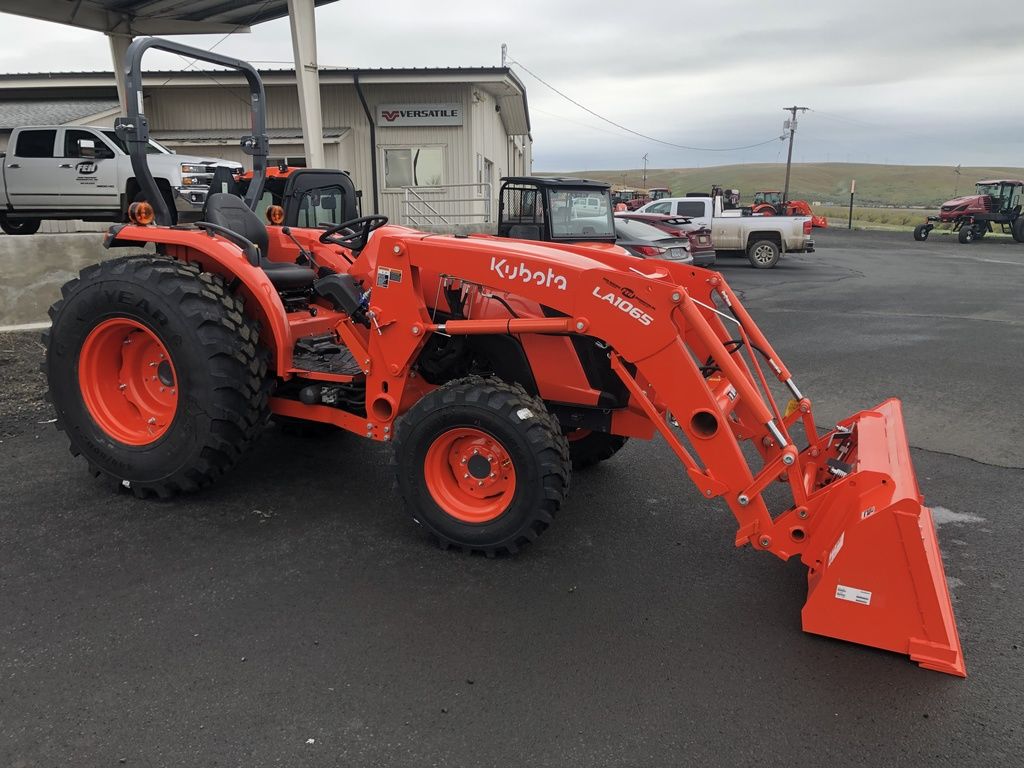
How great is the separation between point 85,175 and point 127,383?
11.1 meters

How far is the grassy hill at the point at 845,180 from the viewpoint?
102 m

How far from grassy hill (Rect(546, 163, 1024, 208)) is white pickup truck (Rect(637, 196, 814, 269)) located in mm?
77064

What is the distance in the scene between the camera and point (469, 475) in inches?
151

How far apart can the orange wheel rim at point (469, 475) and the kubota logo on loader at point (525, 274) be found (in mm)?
746

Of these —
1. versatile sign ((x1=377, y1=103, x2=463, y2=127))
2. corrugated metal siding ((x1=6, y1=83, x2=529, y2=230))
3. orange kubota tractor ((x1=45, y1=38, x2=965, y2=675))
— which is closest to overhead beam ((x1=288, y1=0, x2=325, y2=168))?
corrugated metal siding ((x1=6, y1=83, x2=529, y2=230))

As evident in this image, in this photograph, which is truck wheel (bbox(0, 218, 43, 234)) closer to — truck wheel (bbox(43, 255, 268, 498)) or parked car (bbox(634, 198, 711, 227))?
truck wheel (bbox(43, 255, 268, 498))

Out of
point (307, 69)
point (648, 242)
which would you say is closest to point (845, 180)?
point (648, 242)

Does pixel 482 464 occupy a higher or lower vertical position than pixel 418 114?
lower

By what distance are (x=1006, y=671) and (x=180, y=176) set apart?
1271 cm

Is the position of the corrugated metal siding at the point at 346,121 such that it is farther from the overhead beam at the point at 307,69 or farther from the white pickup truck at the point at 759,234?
the white pickup truck at the point at 759,234

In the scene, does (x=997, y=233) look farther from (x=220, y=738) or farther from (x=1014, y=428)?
(x=220, y=738)

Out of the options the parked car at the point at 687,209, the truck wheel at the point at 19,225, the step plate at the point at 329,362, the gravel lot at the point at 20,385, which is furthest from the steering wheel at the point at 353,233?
the parked car at the point at 687,209

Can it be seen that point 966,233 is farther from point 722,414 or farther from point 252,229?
point 722,414

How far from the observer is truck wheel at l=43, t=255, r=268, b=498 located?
4.01 meters
